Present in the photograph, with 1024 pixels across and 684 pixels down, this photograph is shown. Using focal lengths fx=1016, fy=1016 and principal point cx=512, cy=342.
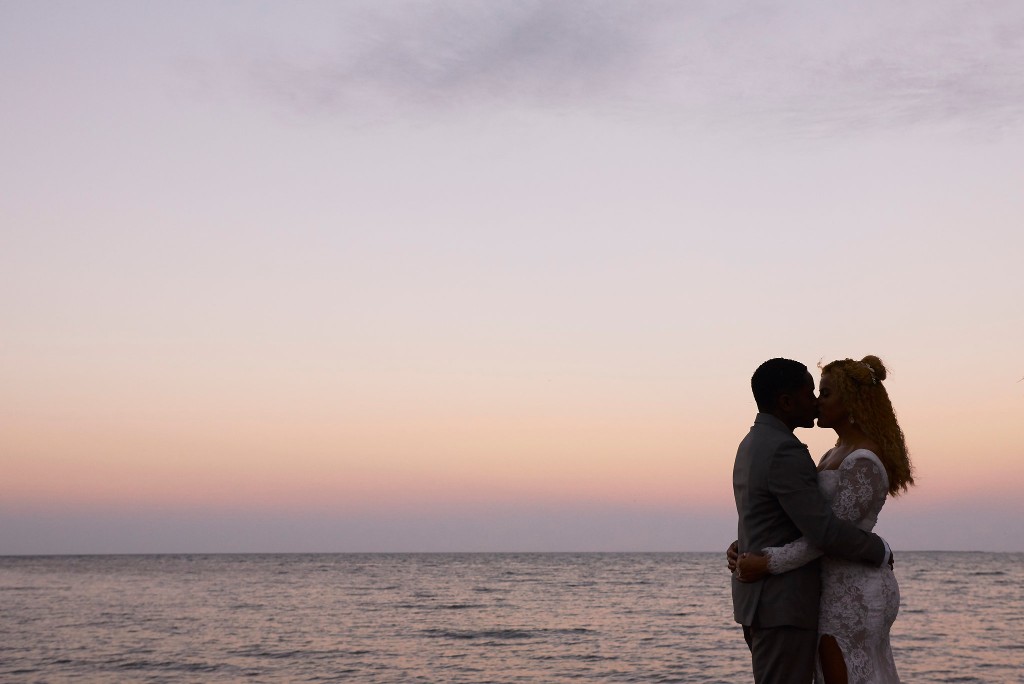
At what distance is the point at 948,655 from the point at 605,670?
26.8ft

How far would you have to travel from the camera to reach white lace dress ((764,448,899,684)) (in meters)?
3.99

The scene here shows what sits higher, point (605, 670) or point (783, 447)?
point (783, 447)

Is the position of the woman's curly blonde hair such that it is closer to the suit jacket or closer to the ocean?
the suit jacket

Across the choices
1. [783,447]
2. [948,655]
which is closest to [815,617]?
[783,447]

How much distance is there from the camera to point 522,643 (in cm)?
2616

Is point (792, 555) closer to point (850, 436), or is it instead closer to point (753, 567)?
point (753, 567)

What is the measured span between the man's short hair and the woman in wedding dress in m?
0.17

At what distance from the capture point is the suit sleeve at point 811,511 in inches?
152

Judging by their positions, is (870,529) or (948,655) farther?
(948,655)

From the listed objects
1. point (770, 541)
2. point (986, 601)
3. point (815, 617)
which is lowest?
point (986, 601)

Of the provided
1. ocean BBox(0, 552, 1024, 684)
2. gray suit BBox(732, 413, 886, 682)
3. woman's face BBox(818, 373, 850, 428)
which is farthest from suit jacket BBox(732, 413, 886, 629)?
ocean BBox(0, 552, 1024, 684)

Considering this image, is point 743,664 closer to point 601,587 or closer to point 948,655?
point 948,655

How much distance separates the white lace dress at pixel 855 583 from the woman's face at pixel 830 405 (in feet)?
0.63

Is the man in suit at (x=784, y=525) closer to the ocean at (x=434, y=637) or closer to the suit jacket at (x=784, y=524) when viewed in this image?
the suit jacket at (x=784, y=524)
